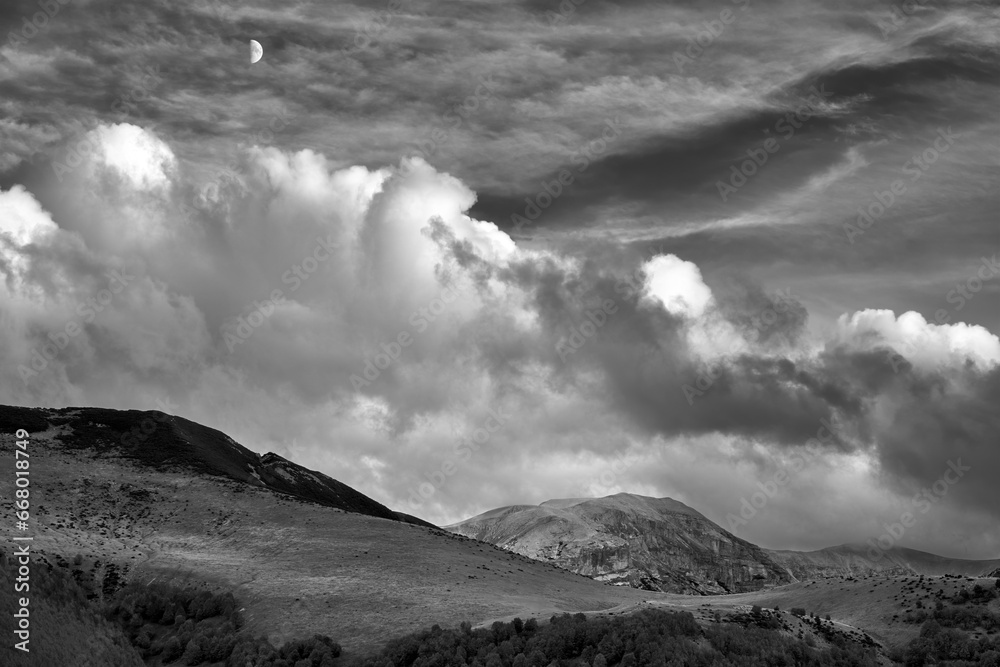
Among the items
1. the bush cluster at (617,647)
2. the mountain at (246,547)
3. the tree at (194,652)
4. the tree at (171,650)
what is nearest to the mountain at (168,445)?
the mountain at (246,547)

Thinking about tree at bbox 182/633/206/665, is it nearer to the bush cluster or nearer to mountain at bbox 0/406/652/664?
mountain at bbox 0/406/652/664

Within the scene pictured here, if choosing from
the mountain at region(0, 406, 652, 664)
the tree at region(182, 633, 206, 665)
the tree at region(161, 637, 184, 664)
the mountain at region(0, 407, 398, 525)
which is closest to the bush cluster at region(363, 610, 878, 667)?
the mountain at region(0, 406, 652, 664)

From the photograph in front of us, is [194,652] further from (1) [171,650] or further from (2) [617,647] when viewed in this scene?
(2) [617,647]

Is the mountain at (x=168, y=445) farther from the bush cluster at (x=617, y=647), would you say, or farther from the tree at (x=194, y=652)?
the bush cluster at (x=617, y=647)

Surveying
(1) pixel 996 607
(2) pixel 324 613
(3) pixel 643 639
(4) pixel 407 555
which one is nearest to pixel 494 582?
(4) pixel 407 555

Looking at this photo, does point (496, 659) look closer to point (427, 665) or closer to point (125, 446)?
point (427, 665)

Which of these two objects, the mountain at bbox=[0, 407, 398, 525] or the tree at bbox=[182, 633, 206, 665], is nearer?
the tree at bbox=[182, 633, 206, 665]

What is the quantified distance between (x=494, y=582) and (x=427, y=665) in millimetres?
35169

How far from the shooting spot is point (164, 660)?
70438 millimetres

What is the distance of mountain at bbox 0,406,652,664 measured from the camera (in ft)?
253

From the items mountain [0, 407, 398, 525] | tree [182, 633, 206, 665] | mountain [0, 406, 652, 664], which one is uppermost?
mountain [0, 407, 398, 525]

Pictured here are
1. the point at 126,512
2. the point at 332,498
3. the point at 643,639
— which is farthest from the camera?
the point at 332,498

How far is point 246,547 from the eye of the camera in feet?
324

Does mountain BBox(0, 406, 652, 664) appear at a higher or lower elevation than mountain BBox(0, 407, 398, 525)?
lower
